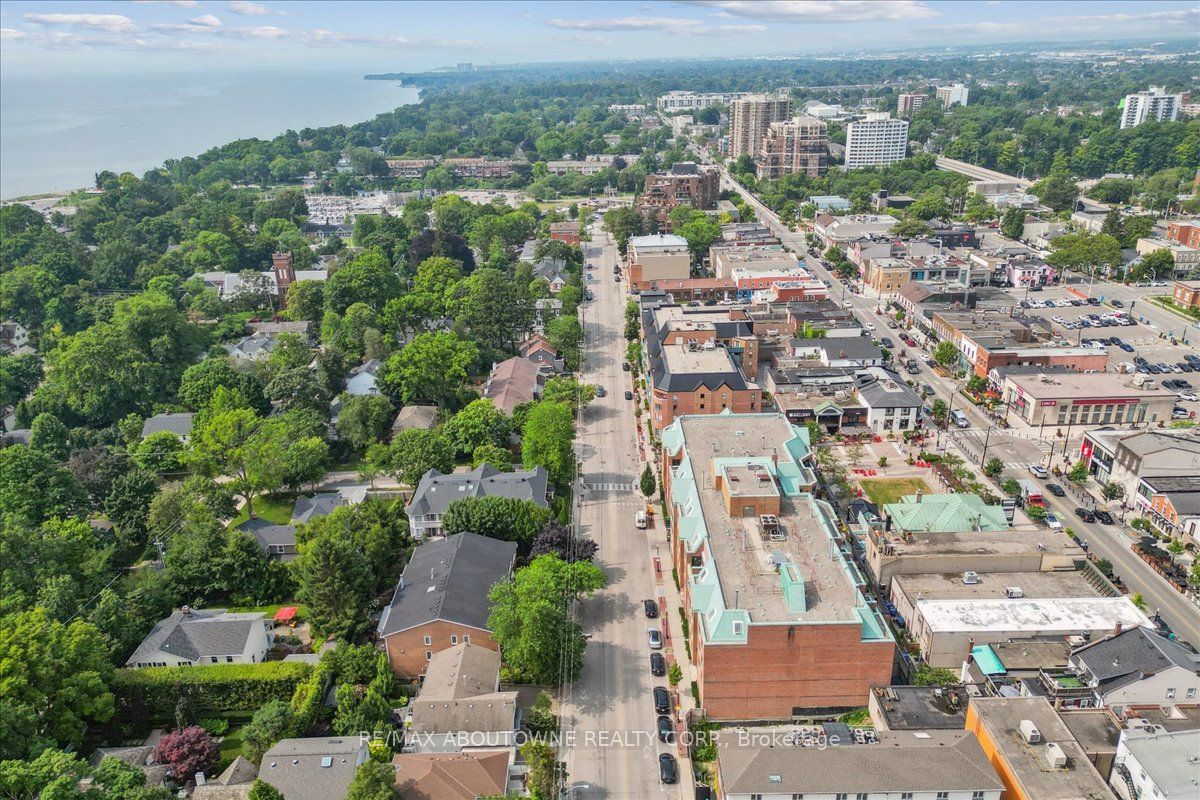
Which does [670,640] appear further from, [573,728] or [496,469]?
[496,469]

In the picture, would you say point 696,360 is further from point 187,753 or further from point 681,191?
point 681,191

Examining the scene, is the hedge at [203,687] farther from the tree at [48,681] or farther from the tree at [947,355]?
the tree at [947,355]

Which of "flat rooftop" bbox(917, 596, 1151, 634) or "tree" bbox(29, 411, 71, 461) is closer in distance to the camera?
"flat rooftop" bbox(917, 596, 1151, 634)

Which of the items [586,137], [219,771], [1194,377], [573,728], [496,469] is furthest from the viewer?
[586,137]

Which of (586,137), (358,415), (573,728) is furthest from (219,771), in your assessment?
(586,137)

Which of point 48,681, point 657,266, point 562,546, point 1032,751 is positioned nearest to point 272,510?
point 48,681

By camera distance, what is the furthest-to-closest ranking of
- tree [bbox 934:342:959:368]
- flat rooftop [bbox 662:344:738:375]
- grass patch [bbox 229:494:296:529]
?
tree [bbox 934:342:959:368] → flat rooftop [bbox 662:344:738:375] → grass patch [bbox 229:494:296:529]

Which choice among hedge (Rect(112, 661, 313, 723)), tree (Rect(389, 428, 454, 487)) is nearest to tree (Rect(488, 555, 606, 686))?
hedge (Rect(112, 661, 313, 723))

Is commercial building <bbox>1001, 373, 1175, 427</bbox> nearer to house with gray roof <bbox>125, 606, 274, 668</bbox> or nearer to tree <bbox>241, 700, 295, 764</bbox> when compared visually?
tree <bbox>241, 700, 295, 764</bbox>
